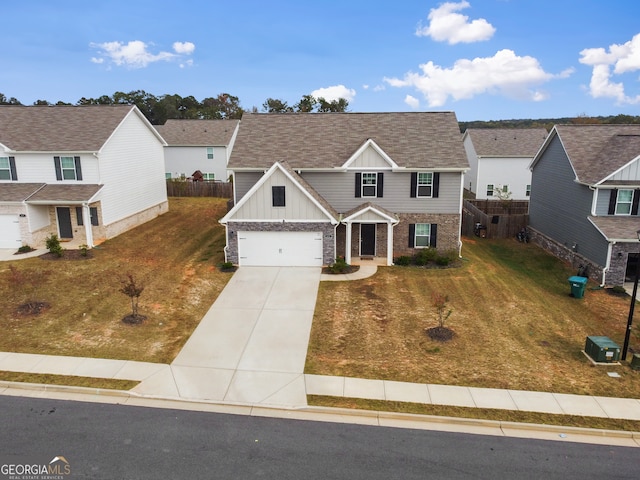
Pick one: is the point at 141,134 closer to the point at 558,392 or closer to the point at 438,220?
the point at 438,220

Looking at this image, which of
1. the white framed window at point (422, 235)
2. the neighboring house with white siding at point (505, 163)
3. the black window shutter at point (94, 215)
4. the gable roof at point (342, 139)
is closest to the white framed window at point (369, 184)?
the gable roof at point (342, 139)

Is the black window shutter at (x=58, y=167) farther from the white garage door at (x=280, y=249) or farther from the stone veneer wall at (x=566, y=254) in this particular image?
the stone veneer wall at (x=566, y=254)

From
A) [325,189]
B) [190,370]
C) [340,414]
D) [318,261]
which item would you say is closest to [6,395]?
[190,370]

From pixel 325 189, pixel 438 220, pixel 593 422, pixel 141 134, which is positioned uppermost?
pixel 141 134

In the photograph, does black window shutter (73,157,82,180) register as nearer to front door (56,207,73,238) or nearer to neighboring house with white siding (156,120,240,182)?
front door (56,207,73,238)

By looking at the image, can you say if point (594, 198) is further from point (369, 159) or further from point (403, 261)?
point (369, 159)

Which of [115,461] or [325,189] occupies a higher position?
[325,189]
